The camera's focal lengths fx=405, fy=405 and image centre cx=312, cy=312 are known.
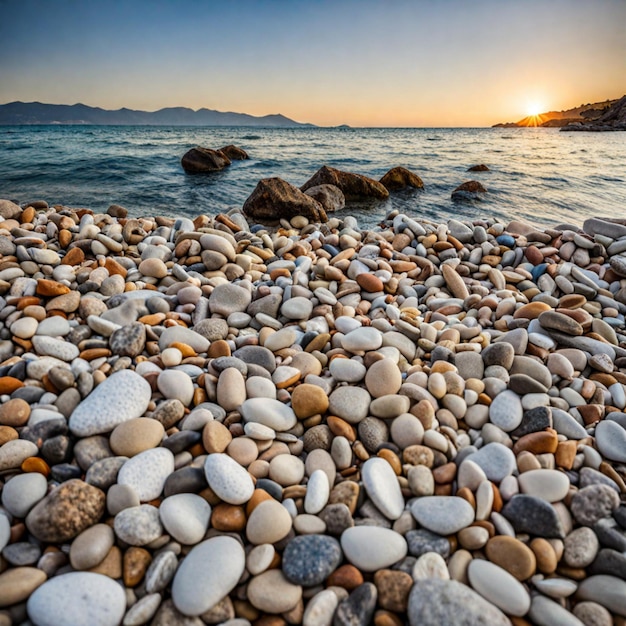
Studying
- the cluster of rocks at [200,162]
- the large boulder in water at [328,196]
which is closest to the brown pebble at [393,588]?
the large boulder in water at [328,196]

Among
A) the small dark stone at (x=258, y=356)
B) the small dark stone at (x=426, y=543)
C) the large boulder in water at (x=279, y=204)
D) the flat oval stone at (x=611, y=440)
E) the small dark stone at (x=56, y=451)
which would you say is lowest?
the small dark stone at (x=426, y=543)

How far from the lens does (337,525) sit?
1234 mm

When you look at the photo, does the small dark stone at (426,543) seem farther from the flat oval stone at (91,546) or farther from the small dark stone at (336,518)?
the flat oval stone at (91,546)

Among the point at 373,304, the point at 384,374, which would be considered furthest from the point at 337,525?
the point at 373,304

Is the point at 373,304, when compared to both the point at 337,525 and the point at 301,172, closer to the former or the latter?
the point at 337,525

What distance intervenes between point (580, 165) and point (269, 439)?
15481mm

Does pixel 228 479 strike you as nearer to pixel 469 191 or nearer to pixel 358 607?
pixel 358 607

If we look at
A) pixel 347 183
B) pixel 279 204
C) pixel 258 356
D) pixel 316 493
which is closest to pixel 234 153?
pixel 347 183

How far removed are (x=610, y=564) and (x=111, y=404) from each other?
166cm

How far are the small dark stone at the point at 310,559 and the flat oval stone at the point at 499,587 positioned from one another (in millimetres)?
369

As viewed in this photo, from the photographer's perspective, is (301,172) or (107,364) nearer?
(107,364)

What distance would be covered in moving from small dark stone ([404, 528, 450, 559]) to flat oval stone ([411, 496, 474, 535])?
0.07ft

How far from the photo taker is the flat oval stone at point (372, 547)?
3.75 feet

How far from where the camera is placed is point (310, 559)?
3.70 feet
